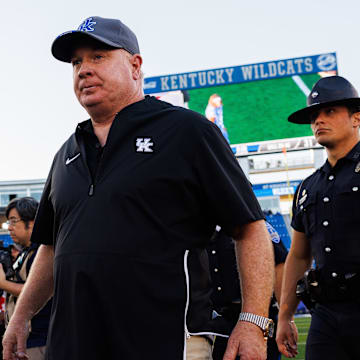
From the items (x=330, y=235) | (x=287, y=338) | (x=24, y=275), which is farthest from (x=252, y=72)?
(x=330, y=235)

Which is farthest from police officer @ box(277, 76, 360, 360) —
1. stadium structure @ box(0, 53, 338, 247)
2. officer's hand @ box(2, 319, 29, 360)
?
stadium structure @ box(0, 53, 338, 247)

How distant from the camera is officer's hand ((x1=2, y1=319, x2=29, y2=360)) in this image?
283 centimetres

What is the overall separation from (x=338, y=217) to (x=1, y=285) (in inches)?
106

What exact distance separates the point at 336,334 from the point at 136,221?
203 cm

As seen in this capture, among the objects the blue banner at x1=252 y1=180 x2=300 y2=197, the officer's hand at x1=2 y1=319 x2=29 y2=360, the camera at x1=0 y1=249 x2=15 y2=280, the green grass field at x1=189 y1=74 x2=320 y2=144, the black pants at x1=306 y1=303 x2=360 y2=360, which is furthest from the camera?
the blue banner at x1=252 y1=180 x2=300 y2=197

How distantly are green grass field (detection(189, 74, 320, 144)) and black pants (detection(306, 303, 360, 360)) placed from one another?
24672 mm

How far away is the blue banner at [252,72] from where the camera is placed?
2938cm

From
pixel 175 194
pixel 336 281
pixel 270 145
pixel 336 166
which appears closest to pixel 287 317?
pixel 336 281

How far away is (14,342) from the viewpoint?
9.32ft

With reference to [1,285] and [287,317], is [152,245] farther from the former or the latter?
[1,285]

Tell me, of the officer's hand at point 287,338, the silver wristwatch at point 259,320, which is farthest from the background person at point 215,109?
the silver wristwatch at point 259,320

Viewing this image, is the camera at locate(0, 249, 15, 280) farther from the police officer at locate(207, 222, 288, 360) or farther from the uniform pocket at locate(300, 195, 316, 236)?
the uniform pocket at locate(300, 195, 316, 236)

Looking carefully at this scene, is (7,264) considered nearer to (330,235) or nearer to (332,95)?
(330,235)

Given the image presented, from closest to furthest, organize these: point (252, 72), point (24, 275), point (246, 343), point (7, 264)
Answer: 1. point (246, 343)
2. point (24, 275)
3. point (7, 264)
4. point (252, 72)
